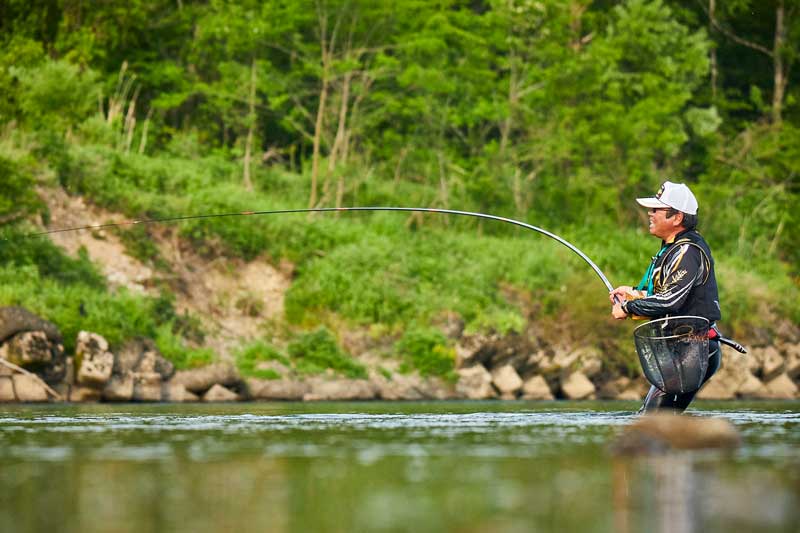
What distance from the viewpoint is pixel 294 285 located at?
1170 inches

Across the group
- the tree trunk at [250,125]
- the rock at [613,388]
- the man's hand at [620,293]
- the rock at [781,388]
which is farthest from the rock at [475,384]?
the man's hand at [620,293]

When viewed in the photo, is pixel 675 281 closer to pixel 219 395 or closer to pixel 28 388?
pixel 28 388

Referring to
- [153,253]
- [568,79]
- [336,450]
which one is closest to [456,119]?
[568,79]

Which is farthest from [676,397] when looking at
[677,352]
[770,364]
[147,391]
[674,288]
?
[770,364]

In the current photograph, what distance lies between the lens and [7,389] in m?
21.4

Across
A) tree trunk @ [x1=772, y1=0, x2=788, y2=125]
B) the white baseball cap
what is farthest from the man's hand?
tree trunk @ [x1=772, y1=0, x2=788, y2=125]

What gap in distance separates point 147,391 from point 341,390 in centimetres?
335

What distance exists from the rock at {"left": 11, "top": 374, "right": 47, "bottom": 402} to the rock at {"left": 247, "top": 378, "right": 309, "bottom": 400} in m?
3.72

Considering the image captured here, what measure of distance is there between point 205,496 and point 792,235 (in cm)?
3417

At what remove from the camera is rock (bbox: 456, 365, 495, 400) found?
88.7 feet

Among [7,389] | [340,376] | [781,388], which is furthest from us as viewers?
[781,388]

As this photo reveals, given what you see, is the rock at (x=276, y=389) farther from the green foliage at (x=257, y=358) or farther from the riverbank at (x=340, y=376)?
the green foliage at (x=257, y=358)

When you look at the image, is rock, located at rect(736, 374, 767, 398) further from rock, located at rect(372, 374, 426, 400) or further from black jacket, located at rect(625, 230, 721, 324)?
black jacket, located at rect(625, 230, 721, 324)

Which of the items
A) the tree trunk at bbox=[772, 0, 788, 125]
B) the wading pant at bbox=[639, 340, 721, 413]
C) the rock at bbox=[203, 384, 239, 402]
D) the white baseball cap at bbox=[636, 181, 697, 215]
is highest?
the tree trunk at bbox=[772, 0, 788, 125]
